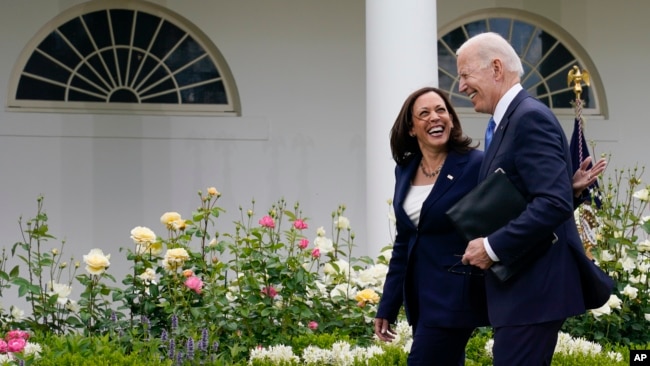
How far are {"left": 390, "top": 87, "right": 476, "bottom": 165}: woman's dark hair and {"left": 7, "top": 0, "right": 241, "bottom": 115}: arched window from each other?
629 cm

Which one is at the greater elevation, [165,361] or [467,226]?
[467,226]

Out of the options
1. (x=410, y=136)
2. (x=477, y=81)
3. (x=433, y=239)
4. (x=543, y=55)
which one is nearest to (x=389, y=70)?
(x=410, y=136)

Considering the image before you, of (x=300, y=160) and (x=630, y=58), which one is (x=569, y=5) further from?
(x=300, y=160)

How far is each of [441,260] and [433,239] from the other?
8cm

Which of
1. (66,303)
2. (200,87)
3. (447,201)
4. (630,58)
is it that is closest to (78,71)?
(200,87)

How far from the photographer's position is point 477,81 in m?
3.15

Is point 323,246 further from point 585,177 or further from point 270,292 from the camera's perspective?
point 585,177

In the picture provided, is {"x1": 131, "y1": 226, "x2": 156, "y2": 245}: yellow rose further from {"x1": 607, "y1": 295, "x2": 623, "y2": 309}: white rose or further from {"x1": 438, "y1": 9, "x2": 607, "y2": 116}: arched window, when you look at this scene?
{"x1": 438, "y1": 9, "x2": 607, "y2": 116}: arched window

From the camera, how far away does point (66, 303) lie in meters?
5.34

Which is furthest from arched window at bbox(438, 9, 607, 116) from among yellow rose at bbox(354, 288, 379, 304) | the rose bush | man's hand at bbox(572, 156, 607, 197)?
man's hand at bbox(572, 156, 607, 197)

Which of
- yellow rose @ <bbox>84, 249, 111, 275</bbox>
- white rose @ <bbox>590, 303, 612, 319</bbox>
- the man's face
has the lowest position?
white rose @ <bbox>590, 303, 612, 319</bbox>

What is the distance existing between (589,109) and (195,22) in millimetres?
4260

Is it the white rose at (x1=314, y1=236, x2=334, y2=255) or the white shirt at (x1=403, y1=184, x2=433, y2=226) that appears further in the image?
the white rose at (x1=314, y1=236, x2=334, y2=255)

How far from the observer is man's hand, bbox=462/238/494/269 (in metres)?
2.99
